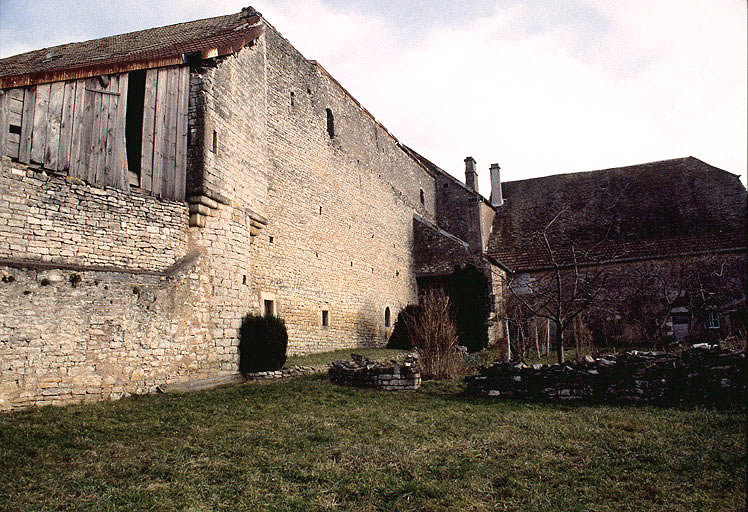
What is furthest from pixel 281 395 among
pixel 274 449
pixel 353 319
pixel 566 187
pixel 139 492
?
pixel 566 187

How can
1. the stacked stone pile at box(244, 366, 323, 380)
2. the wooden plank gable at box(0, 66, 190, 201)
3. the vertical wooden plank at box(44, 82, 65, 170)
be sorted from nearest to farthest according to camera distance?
the wooden plank gable at box(0, 66, 190, 201) → the vertical wooden plank at box(44, 82, 65, 170) → the stacked stone pile at box(244, 366, 323, 380)

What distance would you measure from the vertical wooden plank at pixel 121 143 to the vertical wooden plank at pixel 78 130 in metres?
0.55

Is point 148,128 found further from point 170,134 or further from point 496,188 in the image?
point 496,188

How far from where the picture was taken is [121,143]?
924cm

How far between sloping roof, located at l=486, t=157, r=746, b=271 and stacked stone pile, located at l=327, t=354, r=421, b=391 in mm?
11842

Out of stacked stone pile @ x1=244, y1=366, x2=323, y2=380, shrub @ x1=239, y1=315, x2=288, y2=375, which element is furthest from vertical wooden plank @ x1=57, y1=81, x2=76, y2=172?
stacked stone pile @ x1=244, y1=366, x2=323, y2=380

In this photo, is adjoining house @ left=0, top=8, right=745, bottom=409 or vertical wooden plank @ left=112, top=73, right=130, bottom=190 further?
vertical wooden plank @ left=112, top=73, right=130, bottom=190

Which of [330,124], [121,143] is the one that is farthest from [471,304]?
[121,143]

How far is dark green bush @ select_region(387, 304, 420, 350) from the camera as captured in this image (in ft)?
64.0

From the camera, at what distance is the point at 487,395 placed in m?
8.51

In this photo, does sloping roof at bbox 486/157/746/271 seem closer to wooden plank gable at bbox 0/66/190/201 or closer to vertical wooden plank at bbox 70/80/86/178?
wooden plank gable at bbox 0/66/190/201

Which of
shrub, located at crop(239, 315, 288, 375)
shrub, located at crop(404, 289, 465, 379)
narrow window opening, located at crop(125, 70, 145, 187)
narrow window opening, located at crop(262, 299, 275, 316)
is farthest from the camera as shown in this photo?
narrow window opening, located at crop(262, 299, 275, 316)

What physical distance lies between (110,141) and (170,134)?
1209 millimetres

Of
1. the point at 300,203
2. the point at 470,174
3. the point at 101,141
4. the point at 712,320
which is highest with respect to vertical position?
the point at 470,174
